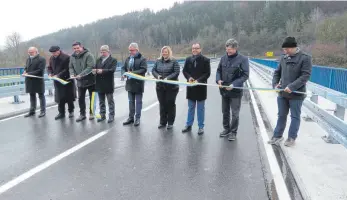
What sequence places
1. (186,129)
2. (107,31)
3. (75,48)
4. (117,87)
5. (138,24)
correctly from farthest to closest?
(138,24) → (107,31) → (117,87) → (75,48) → (186,129)

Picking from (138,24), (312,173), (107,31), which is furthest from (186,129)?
(138,24)

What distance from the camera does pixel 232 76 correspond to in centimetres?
615

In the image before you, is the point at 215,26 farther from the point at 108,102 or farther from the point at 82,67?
the point at 108,102

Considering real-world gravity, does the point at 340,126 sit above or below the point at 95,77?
below

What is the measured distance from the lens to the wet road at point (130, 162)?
3955 mm

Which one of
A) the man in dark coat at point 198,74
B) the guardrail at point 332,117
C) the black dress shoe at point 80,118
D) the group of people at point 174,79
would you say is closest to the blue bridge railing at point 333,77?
the guardrail at point 332,117

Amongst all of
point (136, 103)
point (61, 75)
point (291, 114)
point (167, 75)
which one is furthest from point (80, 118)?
point (291, 114)

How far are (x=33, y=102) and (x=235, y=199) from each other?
7.06 m

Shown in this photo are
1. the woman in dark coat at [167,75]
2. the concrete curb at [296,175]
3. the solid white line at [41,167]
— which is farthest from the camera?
the woman in dark coat at [167,75]

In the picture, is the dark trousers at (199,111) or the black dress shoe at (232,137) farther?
the dark trousers at (199,111)

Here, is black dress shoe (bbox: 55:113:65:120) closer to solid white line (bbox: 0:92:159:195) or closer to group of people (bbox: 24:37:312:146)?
group of people (bbox: 24:37:312:146)

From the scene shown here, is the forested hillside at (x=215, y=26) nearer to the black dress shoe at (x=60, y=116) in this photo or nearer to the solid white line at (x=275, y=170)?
the black dress shoe at (x=60, y=116)

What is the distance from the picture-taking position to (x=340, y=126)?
4.35m

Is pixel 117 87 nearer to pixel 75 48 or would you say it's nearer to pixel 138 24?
pixel 75 48
